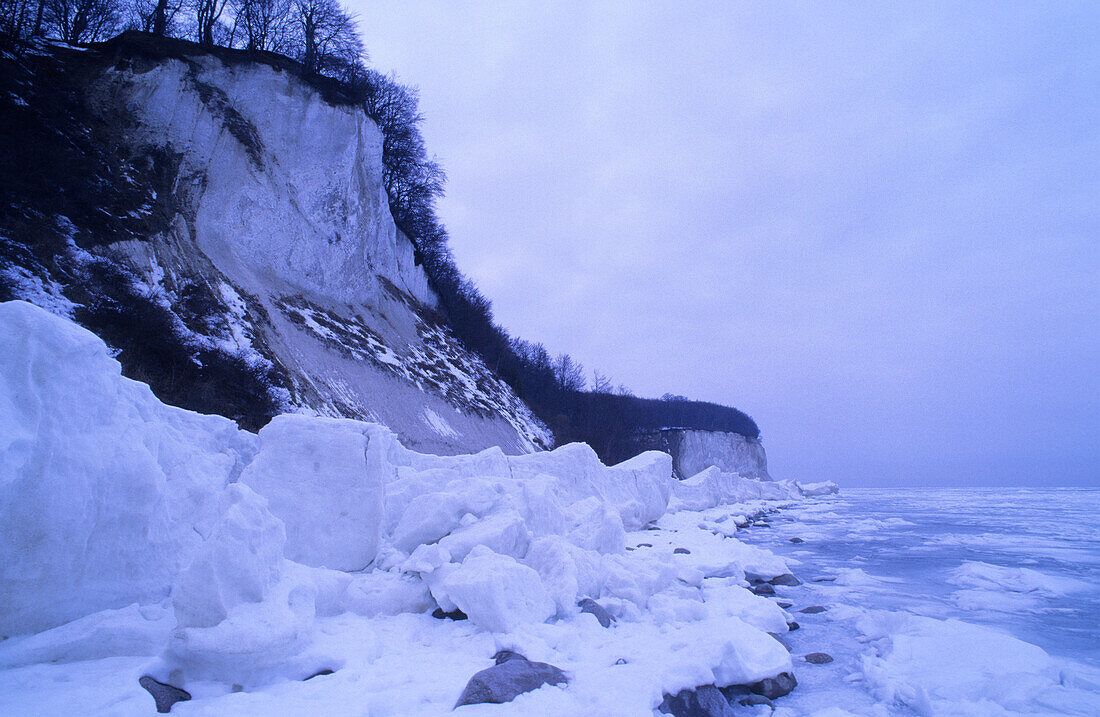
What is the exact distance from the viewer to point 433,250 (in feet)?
106

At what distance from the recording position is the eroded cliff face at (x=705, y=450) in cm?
4969

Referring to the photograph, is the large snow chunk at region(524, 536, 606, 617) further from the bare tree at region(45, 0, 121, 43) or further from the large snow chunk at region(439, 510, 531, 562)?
the bare tree at region(45, 0, 121, 43)

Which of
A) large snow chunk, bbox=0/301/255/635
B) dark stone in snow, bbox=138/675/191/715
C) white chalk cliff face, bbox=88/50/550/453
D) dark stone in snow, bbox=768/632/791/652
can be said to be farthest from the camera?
white chalk cliff face, bbox=88/50/550/453

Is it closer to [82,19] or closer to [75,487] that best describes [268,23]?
[82,19]

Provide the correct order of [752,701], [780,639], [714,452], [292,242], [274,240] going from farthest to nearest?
1. [714,452]
2. [292,242]
3. [274,240]
4. [780,639]
5. [752,701]

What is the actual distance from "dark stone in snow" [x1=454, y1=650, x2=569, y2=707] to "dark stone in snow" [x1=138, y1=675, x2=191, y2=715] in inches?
55.0

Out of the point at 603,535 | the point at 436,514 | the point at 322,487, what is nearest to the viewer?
the point at 322,487

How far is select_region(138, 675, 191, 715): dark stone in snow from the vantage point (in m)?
2.72

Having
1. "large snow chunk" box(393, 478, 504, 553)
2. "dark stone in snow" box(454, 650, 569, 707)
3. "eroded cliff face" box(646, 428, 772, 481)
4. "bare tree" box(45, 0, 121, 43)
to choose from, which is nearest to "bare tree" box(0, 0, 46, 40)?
"bare tree" box(45, 0, 121, 43)

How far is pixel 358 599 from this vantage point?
181 inches

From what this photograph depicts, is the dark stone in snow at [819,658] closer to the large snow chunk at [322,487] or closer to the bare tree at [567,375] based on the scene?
the large snow chunk at [322,487]

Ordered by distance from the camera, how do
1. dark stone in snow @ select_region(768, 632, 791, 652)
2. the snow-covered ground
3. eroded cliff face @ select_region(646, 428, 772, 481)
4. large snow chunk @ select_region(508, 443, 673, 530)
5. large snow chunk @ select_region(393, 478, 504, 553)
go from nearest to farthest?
the snow-covered ground
dark stone in snow @ select_region(768, 632, 791, 652)
large snow chunk @ select_region(393, 478, 504, 553)
large snow chunk @ select_region(508, 443, 673, 530)
eroded cliff face @ select_region(646, 428, 772, 481)

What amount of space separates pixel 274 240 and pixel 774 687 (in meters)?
18.0

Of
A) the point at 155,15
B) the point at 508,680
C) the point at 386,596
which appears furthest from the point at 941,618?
the point at 155,15
